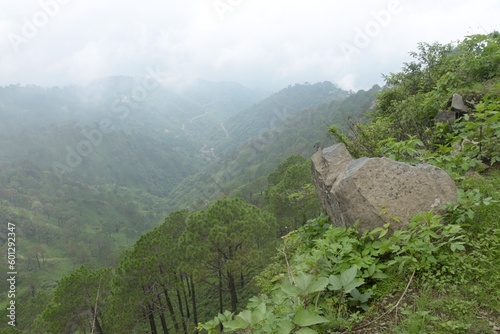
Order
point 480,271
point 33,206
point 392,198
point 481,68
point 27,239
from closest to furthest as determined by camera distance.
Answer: point 480,271 < point 392,198 < point 481,68 < point 27,239 < point 33,206

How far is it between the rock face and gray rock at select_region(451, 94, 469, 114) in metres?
4.28

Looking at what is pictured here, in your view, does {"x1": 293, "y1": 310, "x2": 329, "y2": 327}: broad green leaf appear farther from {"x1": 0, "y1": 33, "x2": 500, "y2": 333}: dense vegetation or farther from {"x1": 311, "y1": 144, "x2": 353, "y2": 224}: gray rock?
{"x1": 311, "y1": 144, "x2": 353, "y2": 224}: gray rock

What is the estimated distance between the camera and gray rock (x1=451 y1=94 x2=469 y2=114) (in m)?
7.65

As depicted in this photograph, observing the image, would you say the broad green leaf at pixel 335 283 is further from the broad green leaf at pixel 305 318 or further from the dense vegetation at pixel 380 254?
the broad green leaf at pixel 305 318

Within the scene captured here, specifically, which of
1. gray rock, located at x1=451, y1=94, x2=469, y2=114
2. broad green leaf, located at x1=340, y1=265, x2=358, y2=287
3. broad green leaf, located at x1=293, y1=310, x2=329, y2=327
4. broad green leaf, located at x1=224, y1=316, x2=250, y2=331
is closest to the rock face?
broad green leaf, located at x1=340, y1=265, x2=358, y2=287

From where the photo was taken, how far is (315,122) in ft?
629

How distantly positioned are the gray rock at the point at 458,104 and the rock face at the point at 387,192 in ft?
14.0

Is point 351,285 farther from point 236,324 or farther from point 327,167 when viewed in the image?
point 327,167

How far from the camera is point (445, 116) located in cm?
809

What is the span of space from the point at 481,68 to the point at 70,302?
25.7m

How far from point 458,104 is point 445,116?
413mm

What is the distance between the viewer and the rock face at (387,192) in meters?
4.14

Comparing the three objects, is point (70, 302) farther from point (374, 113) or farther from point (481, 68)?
point (481, 68)

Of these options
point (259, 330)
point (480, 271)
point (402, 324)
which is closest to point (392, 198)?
point (480, 271)
